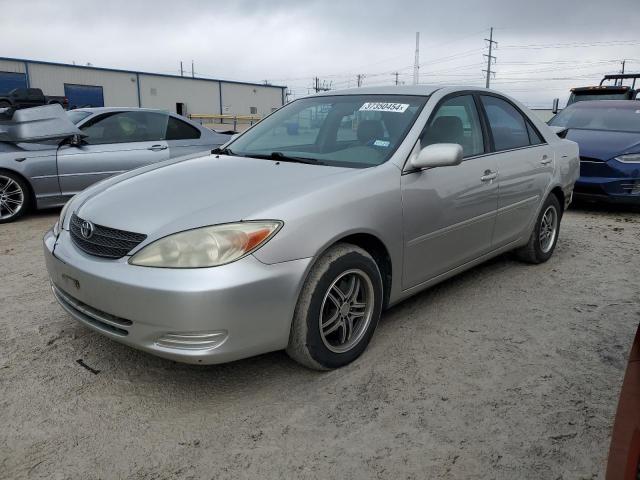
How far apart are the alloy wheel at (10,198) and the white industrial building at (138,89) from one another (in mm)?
19028

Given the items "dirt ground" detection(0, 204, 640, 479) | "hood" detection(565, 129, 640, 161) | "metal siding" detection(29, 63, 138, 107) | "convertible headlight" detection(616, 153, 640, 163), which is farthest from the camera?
"metal siding" detection(29, 63, 138, 107)

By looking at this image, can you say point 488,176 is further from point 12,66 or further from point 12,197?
point 12,66

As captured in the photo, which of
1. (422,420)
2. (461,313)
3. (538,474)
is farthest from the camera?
(461,313)

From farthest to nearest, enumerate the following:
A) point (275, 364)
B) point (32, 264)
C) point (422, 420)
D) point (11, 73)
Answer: point (11, 73), point (32, 264), point (275, 364), point (422, 420)

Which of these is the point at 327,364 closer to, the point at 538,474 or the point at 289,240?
the point at 289,240

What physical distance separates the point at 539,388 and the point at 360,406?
3.09ft

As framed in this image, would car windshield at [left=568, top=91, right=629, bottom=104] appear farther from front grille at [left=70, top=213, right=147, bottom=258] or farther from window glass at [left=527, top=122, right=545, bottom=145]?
front grille at [left=70, top=213, right=147, bottom=258]

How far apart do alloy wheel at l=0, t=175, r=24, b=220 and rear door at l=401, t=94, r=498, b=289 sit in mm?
5214

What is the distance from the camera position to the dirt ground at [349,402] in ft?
6.91

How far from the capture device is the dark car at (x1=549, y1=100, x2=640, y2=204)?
677cm

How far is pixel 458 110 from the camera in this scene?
3625 mm

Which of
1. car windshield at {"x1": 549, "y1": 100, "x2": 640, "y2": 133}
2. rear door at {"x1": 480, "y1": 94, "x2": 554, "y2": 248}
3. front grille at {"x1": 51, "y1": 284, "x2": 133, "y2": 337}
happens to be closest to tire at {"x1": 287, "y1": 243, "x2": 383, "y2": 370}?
front grille at {"x1": 51, "y1": 284, "x2": 133, "y2": 337}

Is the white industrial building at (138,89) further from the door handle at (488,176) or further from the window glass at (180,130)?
the door handle at (488,176)

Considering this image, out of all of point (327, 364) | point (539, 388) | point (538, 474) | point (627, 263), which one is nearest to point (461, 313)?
point (539, 388)
